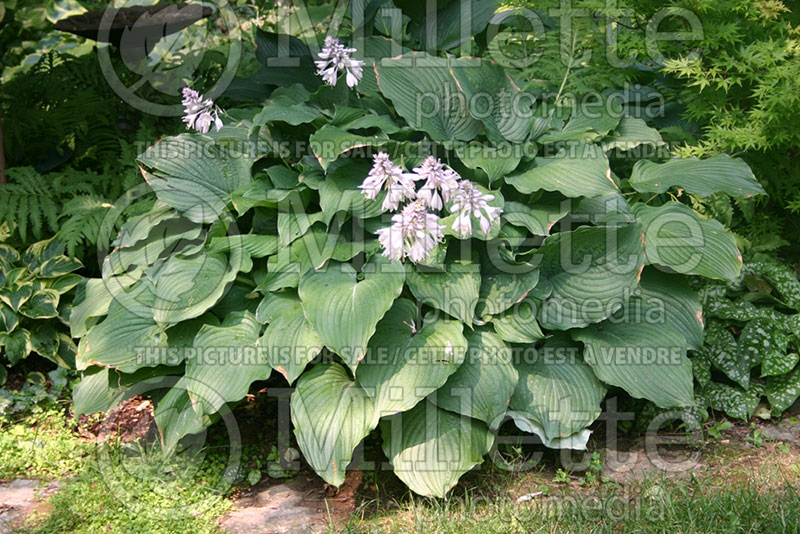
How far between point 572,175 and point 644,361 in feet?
2.71

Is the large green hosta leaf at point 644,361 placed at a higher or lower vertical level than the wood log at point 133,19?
lower

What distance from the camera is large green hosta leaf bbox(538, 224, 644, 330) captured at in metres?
3.04

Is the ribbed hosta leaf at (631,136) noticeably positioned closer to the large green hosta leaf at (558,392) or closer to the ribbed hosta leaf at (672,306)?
the ribbed hosta leaf at (672,306)

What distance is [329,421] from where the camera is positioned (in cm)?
280

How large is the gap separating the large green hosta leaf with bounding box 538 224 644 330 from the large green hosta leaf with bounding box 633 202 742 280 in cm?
16

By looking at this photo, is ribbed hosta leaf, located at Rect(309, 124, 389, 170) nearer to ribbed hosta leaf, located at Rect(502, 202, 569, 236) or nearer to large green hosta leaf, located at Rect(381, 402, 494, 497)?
ribbed hosta leaf, located at Rect(502, 202, 569, 236)

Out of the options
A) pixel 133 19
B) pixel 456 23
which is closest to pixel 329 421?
pixel 456 23

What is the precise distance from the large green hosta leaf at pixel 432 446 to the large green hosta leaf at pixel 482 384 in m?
0.06

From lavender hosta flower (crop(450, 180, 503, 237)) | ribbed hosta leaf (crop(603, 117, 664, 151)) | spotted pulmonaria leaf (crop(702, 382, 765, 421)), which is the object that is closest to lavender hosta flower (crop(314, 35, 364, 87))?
lavender hosta flower (crop(450, 180, 503, 237))

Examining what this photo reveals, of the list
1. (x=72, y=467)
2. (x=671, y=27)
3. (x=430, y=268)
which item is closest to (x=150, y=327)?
(x=72, y=467)

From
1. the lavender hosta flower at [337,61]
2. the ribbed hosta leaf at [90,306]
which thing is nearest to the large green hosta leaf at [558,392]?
the lavender hosta flower at [337,61]

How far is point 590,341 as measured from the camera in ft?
10.1

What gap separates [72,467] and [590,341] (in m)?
2.24

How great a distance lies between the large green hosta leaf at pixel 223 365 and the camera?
2.88m
